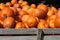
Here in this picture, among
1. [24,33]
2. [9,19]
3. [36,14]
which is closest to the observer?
[24,33]

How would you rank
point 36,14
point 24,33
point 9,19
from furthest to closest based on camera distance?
1. point 36,14
2. point 9,19
3. point 24,33

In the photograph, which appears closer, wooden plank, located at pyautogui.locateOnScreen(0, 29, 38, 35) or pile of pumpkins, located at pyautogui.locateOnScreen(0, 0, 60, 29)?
wooden plank, located at pyautogui.locateOnScreen(0, 29, 38, 35)

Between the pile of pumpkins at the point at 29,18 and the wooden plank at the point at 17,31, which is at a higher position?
the pile of pumpkins at the point at 29,18

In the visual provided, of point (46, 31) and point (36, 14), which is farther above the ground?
point (36, 14)

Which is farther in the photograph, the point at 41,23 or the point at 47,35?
the point at 41,23

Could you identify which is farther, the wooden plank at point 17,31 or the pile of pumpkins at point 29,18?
the pile of pumpkins at point 29,18

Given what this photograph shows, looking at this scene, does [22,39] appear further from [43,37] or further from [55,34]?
[55,34]

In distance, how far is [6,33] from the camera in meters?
1.53

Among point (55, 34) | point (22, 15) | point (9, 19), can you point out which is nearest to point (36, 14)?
point (22, 15)

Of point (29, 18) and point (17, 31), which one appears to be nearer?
point (17, 31)

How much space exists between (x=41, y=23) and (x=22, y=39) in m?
0.30

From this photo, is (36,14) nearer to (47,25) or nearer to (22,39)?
(47,25)

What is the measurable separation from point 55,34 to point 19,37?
30 centimetres

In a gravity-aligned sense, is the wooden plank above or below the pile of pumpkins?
below
